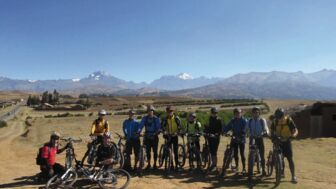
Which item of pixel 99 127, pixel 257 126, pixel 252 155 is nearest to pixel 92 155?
pixel 99 127

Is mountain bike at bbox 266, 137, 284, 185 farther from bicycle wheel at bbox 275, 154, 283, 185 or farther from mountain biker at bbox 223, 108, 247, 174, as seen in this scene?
mountain biker at bbox 223, 108, 247, 174

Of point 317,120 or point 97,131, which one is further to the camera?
point 317,120

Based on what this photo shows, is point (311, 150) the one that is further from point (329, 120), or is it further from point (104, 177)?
point (104, 177)

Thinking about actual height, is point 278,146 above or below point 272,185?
above

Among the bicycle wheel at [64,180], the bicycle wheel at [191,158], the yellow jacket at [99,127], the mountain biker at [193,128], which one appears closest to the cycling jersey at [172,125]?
the mountain biker at [193,128]

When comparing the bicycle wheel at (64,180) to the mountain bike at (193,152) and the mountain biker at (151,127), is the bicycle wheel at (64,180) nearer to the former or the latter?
the mountain biker at (151,127)

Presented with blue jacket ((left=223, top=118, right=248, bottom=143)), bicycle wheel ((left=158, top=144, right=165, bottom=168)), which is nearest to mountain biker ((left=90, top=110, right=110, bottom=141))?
bicycle wheel ((left=158, top=144, right=165, bottom=168))

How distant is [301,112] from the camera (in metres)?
35.1

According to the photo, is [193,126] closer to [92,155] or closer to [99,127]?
[99,127]

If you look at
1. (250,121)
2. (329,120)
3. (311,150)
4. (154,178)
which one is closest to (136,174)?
(154,178)

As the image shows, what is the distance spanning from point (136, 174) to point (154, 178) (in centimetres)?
80

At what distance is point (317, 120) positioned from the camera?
3416cm

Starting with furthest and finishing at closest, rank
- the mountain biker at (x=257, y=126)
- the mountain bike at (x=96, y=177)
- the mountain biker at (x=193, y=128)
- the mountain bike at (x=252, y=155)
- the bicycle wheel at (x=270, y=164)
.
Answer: the mountain biker at (x=193, y=128)
the bicycle wheel at (x=270, y=164)
the mountain biker at (x=257, y=126)
the mountain bike at (x=252, y=155)
the mountain bike at (x=96, y=177)

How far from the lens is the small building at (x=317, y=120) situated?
33594 millimetres
